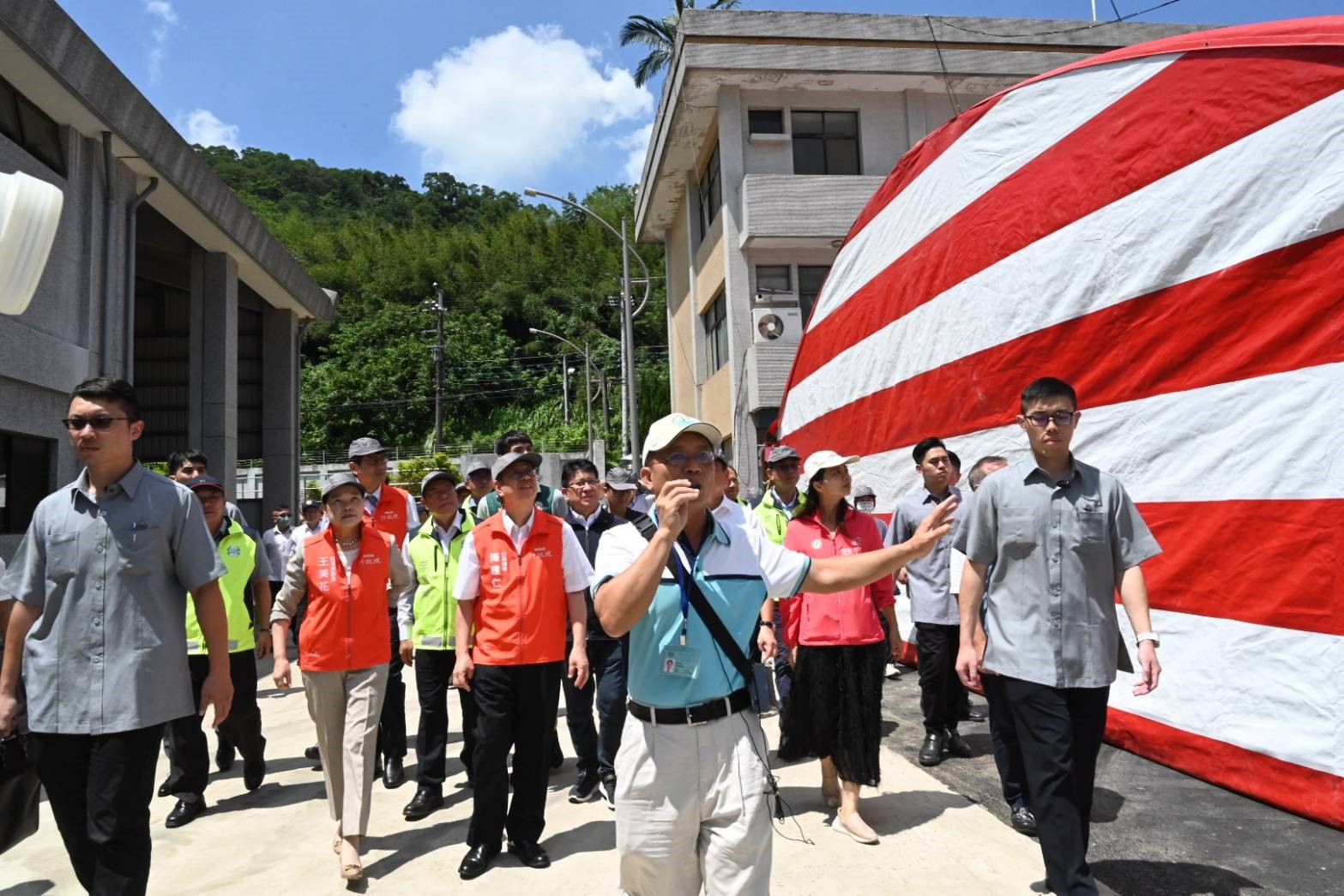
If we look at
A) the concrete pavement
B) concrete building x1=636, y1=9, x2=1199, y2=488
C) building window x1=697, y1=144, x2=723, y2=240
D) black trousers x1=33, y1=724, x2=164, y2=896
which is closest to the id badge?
the concrete pavement

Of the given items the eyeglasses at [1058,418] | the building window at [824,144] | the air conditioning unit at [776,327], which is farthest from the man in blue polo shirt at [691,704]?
the building window at [824,144]

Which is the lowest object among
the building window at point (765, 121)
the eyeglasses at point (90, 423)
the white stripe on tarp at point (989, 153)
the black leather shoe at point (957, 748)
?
the black leather shoe at point (957, 748)

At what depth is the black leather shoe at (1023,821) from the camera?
4.30m

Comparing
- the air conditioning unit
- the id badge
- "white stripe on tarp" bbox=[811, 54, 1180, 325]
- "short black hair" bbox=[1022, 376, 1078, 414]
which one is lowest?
the id badge

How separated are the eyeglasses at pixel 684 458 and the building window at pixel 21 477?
883 cm

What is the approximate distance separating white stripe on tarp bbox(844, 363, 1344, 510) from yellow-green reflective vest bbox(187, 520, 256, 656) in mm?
4781

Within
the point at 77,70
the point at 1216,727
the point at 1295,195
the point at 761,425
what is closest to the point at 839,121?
the point at 761,425

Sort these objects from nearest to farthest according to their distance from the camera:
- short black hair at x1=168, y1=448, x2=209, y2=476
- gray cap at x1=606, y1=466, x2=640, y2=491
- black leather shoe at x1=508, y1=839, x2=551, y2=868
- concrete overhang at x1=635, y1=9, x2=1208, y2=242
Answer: black leather shoe at x1=508, y1=839, x2=551, y2=868, short black hair at x1=168, y1=448, x2=209, y2=476, gray cap at x1=606, y1=466, x2=640, y2=491, concrete overhang at x1=635, y1=9, x2=1208, y2=242

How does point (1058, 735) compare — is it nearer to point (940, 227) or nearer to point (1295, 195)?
point (1295, 195)

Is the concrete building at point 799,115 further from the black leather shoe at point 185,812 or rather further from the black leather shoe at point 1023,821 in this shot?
the black leather shoe at point 185,812

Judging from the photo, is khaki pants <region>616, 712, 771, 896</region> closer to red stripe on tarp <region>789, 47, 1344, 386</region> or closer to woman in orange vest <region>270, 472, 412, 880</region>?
woman in orange vest <region>270, 472, 412, 880</region>

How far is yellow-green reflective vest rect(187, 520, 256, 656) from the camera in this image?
552 centimetres

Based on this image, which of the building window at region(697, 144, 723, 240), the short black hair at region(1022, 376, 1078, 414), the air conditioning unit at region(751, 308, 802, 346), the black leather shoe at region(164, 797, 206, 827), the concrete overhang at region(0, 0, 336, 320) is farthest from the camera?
the building window at region(697, 144, 723, 240)

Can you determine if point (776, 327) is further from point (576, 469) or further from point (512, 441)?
point (512, 441)
